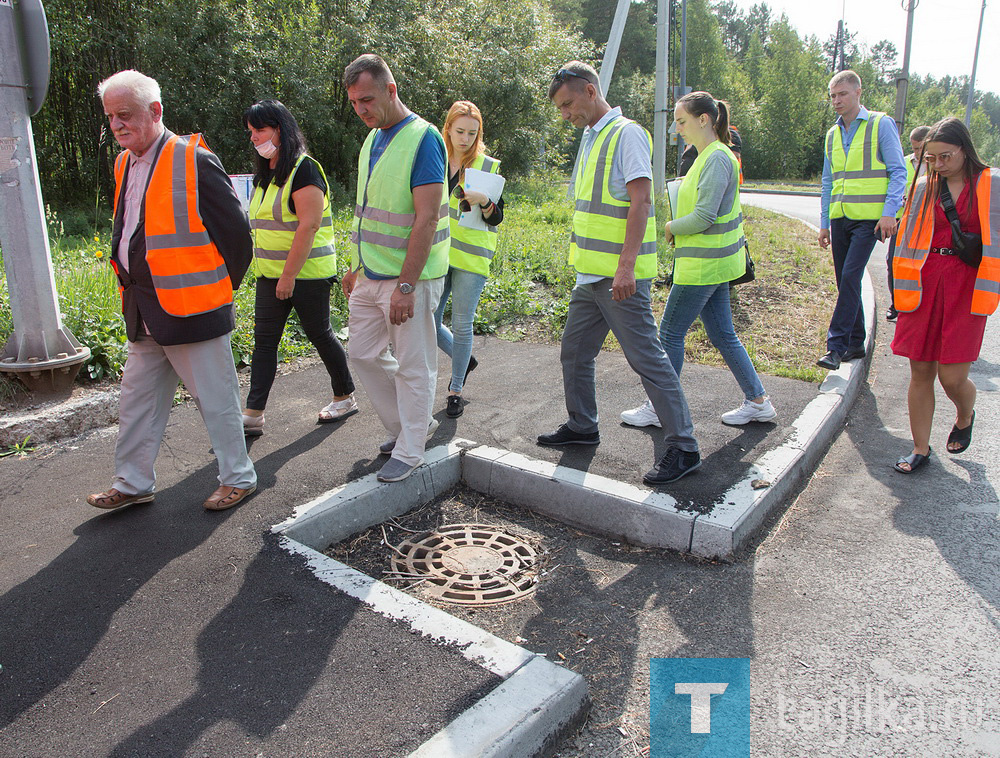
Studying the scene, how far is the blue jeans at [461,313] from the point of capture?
199 inches

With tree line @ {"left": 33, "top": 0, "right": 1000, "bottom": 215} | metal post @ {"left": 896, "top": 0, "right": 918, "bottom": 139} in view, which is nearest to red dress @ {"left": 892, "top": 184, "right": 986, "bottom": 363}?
tree line @ {"left": 33, "top": 0, "right": 1000, "bottom": 215}

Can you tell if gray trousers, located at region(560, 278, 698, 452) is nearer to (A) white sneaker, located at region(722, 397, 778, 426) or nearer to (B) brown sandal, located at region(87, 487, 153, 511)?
(A) white sneaker, located at region(722, 397, 778, 426)

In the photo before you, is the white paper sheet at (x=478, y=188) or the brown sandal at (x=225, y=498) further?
the white paper sheet at (x=478, y=188)

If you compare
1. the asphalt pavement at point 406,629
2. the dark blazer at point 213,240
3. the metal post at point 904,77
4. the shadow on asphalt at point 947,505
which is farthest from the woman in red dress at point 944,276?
the metal post at point 904,77

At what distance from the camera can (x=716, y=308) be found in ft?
15.7

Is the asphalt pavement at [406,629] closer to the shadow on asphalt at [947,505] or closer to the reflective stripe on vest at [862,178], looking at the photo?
the shadow on asphalt at [947,505]

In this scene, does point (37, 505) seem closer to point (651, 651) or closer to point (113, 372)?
point (113, 372)

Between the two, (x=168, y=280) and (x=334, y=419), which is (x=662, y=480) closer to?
(x=334, y=419)

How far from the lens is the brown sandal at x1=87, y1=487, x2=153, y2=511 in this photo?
364cm

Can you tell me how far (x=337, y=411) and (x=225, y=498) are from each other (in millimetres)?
1418

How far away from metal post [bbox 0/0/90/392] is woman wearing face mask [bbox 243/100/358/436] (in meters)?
1.35

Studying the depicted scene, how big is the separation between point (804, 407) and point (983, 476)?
1.15 m

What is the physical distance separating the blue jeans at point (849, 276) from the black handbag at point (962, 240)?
6.05ft

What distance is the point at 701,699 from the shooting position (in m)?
2.58
